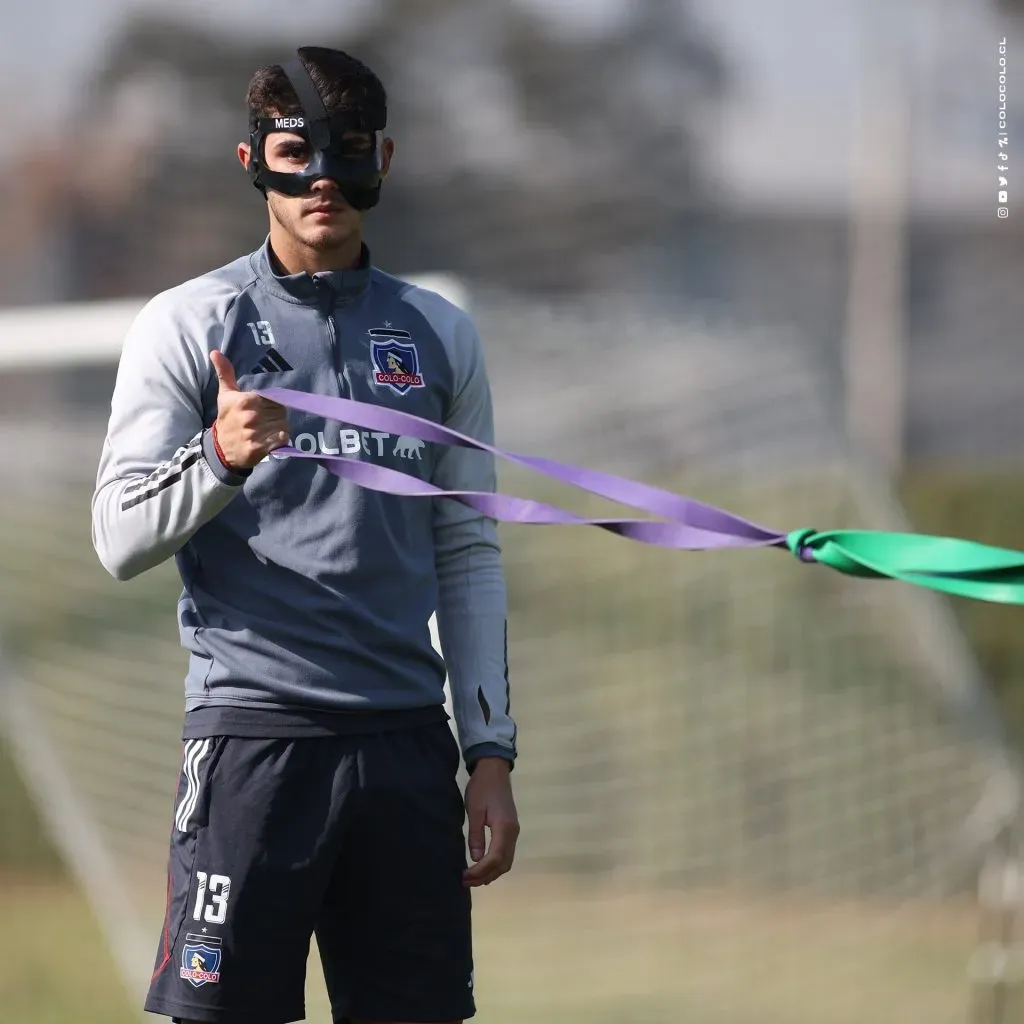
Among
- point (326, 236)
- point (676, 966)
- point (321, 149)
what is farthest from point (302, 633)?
point (676, 966)

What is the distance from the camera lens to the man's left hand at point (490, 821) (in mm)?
2477

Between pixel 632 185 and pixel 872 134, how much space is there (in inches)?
92.9

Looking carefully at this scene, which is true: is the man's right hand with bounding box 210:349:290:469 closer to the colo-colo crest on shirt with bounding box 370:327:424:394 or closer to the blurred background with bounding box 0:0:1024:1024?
the colo-colo crest on shirt with bounding box 370:327:424:394

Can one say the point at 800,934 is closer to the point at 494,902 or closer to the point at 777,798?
the point at 777,798

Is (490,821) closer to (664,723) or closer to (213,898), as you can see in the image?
(213,898)

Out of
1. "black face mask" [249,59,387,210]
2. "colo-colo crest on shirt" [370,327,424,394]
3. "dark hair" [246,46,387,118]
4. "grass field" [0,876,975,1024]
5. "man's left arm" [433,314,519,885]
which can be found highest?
"dark hair" [246,46,387,118]

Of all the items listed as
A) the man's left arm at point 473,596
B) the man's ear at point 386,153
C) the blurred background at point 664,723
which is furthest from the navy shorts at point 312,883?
the blurred background at point 664,723

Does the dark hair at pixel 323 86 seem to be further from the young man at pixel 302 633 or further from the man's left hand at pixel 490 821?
the man's left hand at pixel 490 821

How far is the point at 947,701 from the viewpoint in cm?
530

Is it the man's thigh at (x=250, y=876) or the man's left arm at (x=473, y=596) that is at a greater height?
the man's left arm at (x=473, y=596)

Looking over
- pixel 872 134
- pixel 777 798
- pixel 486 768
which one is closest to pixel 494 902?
pixel 777 798

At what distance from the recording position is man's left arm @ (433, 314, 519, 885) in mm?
2547

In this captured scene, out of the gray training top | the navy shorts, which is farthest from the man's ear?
the navy shorts

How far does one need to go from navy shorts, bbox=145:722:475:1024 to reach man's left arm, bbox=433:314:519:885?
125 millimetres
